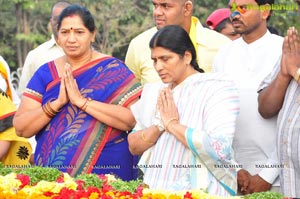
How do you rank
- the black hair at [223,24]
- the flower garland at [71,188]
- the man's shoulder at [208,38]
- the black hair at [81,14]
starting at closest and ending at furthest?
the flower garland at [71,188] < the black hair at [81,14] < the man's shoulder at [208,38] < the black hair at [223,24]

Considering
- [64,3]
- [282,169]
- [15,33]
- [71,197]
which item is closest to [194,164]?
[282,169]

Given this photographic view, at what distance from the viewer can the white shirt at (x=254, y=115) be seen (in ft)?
22.0

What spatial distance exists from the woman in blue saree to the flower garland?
0.69 metres

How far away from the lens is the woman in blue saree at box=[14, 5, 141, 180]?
7023 mm

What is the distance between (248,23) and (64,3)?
99.4 inches

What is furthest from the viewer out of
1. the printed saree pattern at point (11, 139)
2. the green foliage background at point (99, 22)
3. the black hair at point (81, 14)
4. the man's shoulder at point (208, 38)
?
the green foliage background at point (99, 22)

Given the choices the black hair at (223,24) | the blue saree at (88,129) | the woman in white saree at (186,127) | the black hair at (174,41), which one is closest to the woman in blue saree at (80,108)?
the blue saree at (88,129)

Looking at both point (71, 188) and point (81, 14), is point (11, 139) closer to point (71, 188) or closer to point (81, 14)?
point (81, 14)

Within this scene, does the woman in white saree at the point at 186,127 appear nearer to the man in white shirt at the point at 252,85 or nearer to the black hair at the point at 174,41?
the black hair at the point at 174,41

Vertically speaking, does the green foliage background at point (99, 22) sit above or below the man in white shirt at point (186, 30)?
above

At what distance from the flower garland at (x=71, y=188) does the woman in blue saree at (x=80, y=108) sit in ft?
2.28

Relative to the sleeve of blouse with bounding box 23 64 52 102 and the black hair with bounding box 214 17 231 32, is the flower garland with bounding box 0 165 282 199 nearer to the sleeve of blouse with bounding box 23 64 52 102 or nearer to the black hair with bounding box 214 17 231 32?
the sleeve of blouse with bounding box 23 64 52 102

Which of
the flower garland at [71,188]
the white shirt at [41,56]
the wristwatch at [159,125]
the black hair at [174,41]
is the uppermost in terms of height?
the white shirt at [41,56]

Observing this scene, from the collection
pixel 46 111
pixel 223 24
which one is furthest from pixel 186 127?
pixel 223 24
